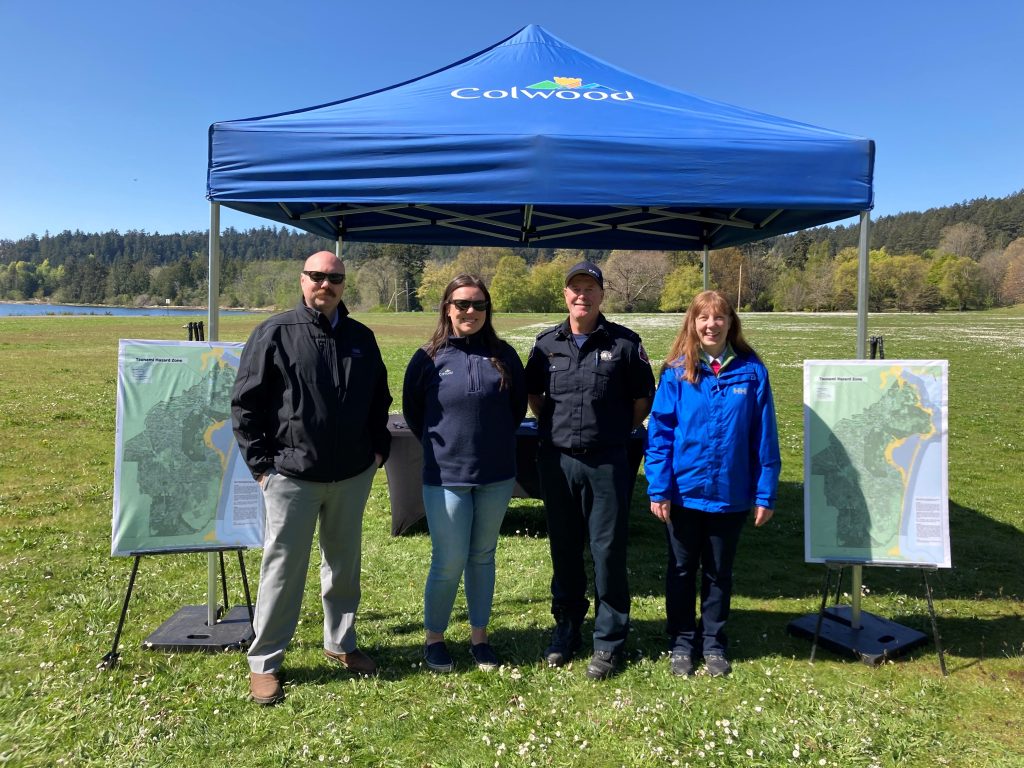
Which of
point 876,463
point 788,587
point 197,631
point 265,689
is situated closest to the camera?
point 265,689

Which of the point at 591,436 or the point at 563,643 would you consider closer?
the point at 591,436

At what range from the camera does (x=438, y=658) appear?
3.26m

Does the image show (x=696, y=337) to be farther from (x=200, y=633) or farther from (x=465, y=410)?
(x=200, y=633)

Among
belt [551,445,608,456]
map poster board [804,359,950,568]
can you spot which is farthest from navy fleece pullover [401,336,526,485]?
map poster board [804,359,950,568]

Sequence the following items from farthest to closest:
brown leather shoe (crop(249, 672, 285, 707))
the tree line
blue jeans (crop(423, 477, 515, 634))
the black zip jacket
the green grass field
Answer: the tree line → blue jeans (crop(423, 477, 515, 634)) → brown leather shoe (crop(249, 672, 285, 707)) → the black zip jacket → the green grass field

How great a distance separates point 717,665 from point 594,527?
0.99 meters

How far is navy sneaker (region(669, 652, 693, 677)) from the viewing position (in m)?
3.21

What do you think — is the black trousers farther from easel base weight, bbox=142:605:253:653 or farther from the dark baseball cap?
easel base weight, bbox=142:605:253:653

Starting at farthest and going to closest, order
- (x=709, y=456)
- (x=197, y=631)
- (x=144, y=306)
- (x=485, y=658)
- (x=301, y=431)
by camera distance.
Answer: (x=144, y=306) < (x=197, y=631) < (x=485, y=658) < (x=709, y=456) < (x=301, y=431)

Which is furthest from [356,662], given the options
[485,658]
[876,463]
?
[876,463]

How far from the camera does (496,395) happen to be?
10.0ft

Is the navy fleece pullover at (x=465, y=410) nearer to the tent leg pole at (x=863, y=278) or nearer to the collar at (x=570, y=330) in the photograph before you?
the collar at (x=570, y=330)

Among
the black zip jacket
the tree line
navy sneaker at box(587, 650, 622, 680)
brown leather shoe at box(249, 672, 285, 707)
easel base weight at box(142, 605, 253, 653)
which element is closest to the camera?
the black zip jacket

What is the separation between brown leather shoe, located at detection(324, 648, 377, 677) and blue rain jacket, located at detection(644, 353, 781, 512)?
173cm
